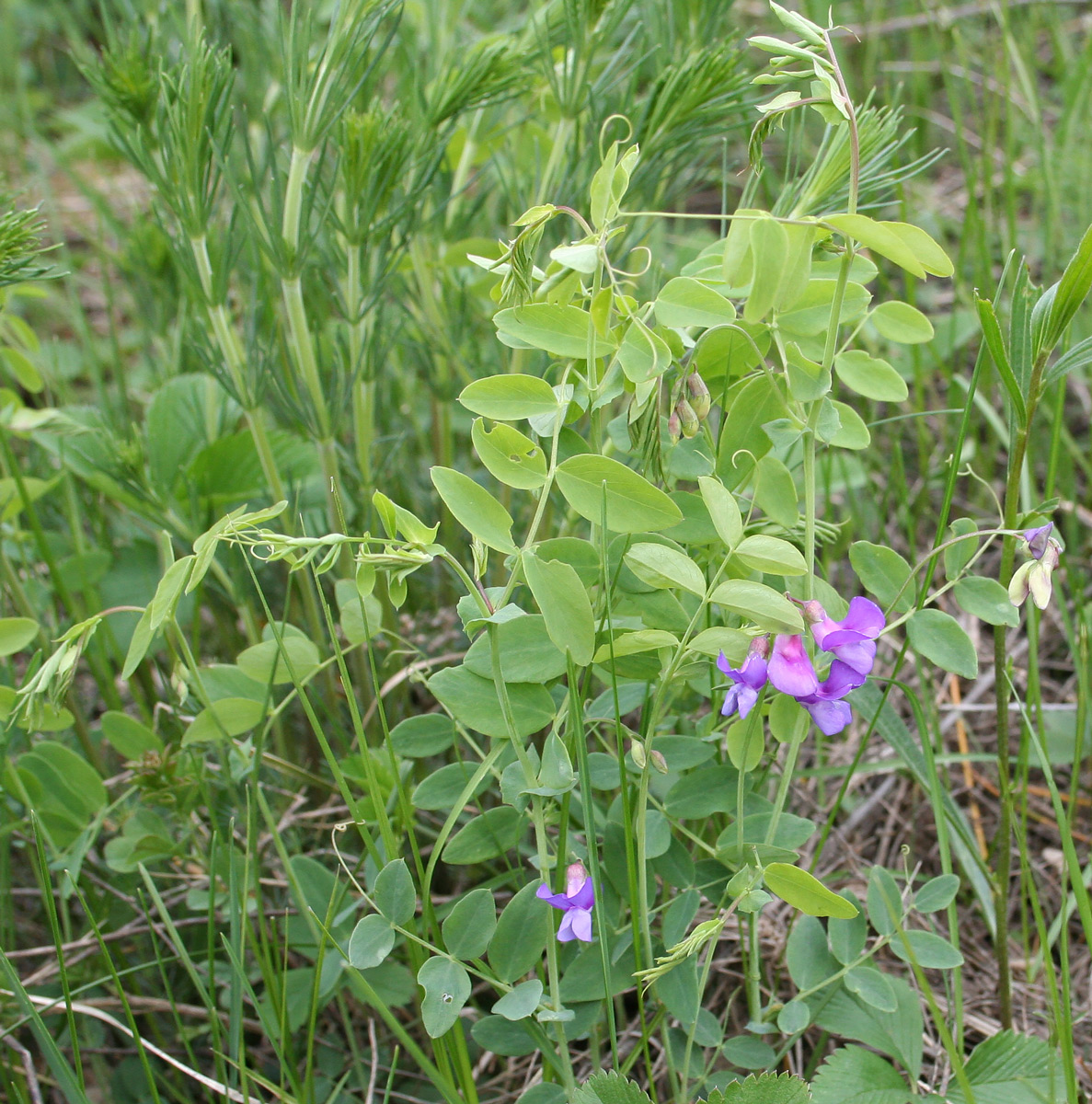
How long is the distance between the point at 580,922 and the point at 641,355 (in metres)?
0.48

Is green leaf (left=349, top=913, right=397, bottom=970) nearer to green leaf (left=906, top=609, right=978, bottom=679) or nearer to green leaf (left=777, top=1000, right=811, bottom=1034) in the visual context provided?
green leaf (left=777, top=1000, right=811, bottom=1034)

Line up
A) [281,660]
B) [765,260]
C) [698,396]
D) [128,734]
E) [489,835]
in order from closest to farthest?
[765,260] < [698,396] < [489,835] < [281,660] < [128,734]

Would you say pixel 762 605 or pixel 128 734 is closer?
pixel 762 605

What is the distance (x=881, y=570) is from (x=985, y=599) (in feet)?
0.34

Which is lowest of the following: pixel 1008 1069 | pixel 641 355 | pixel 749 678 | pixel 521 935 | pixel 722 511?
pixel 1008 1069

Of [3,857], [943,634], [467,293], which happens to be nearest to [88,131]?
[467,293]

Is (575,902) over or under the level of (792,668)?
under

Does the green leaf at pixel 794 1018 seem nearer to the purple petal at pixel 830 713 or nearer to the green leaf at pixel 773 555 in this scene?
the purple petal at pixel 830 713

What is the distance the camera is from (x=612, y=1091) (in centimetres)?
91

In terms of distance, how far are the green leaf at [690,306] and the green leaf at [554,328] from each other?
0.06m

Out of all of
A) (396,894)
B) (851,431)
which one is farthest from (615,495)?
(396,894)

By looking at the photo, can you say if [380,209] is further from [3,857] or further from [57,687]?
[3,857]

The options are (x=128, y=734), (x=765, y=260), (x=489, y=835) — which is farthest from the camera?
(x=128, y=734)

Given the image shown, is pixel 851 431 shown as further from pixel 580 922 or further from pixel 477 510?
pixel 580 922
